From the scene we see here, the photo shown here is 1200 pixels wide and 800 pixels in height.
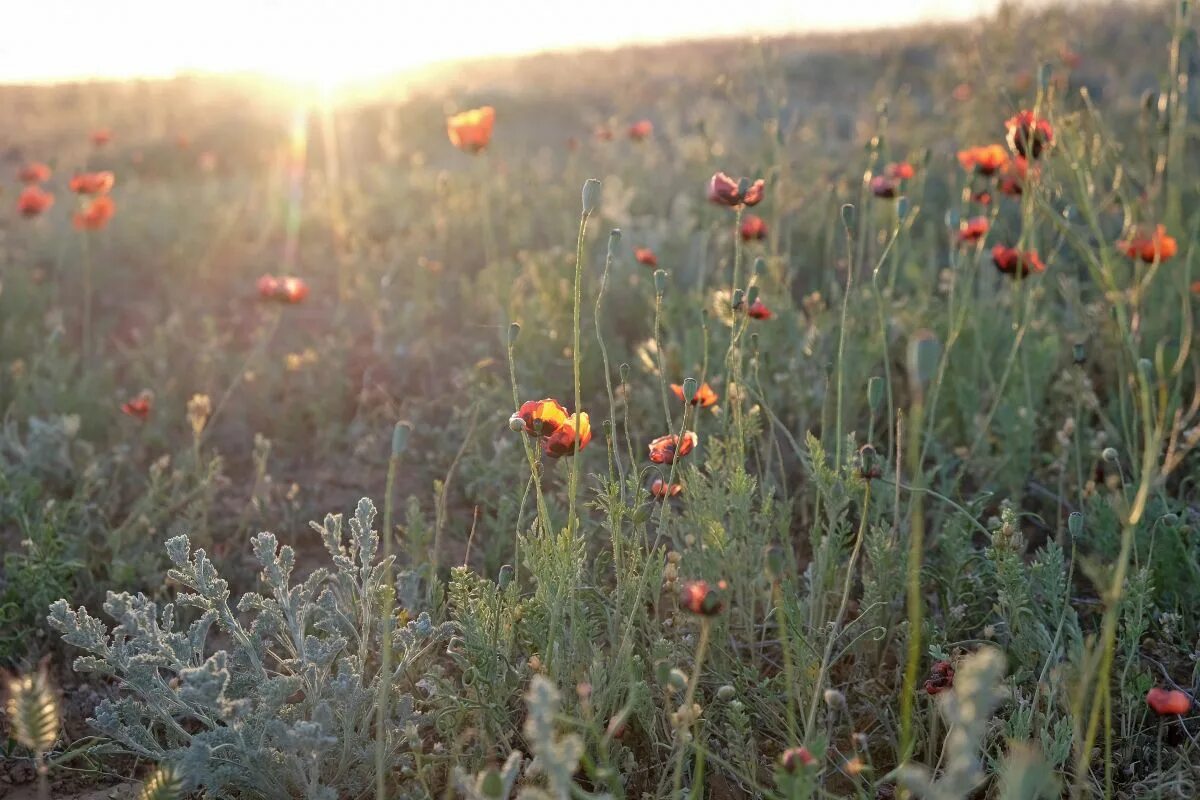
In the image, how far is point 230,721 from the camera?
65.5 inches

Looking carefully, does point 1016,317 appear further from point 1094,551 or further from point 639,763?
point 639,763

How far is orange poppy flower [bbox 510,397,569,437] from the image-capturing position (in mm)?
1796

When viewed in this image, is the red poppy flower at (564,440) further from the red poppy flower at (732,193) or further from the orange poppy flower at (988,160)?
the orange poppy flower at (988,160)

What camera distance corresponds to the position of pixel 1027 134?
2.50 m

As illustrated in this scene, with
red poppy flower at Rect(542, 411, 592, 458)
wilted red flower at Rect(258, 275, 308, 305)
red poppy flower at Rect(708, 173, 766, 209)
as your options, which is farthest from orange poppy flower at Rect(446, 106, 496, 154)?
red poppy flower at Rect(542, 411, 592, 458)

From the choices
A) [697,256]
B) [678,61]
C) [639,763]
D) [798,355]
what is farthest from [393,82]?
[639,763]

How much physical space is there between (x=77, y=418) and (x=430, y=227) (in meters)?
2.43

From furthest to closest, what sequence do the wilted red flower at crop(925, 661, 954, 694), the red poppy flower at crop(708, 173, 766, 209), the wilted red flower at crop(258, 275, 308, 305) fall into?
the wilted red flower at crop(258, 275, 308, 305) → the red poppy flower at crop(708, 173, 766, 209) → the wilted red flower at crop(925, 661, 954, 694)

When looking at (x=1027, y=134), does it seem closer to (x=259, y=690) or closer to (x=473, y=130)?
(x=473, y=130)

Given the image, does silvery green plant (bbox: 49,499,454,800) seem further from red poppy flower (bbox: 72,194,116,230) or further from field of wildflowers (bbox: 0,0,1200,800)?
red poppy flower (bbox: 72,194,116,230)

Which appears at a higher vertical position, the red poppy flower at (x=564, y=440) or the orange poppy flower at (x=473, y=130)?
the orange poppy flower at (x=473, y=130)

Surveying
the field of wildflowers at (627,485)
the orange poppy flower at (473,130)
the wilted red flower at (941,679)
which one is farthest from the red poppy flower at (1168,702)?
the orange poppy flower at (473,130)

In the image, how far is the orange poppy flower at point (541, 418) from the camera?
5.89 ft

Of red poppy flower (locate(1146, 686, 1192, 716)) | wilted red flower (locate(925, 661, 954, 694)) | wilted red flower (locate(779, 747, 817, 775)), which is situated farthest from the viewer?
wilted red flower (locate(925, 661, 954, 694))
